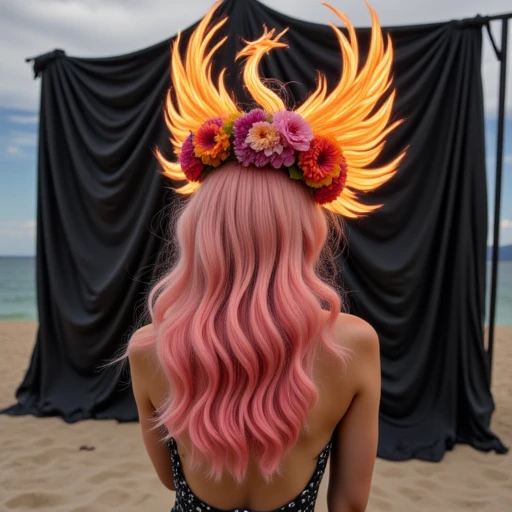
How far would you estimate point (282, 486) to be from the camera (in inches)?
36.3

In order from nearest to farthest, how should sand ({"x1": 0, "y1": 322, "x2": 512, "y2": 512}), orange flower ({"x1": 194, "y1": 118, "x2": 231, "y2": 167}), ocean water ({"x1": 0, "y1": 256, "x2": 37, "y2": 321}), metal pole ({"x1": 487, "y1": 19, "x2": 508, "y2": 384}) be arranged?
1. orange flower ({"x1": 194, "y1": 118, "x2": 231, "y2": 167})
2. sand ({"x1": 0, "y1": 322, "x2": 512, "y2": 512})
3. metal pole ({"x1": 487, "y1": 19, "x2": 508, "y2": 384})
4. ocean water ({"x1": 0, "y1": 256, "x2": 37, "y2": 321})

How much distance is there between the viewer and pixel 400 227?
3.06 m

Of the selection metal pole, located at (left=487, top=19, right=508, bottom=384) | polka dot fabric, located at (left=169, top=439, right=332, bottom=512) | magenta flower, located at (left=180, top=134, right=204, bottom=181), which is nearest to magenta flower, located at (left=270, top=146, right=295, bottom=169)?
magenta flower, located at (left=180, top=134, right=204, bottom=181)

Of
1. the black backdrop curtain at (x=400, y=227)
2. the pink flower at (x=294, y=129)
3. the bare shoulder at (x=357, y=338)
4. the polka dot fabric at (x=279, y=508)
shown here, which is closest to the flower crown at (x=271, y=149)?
the pink flower at (x=294, y=129)

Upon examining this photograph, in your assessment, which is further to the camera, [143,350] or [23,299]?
[23,299]

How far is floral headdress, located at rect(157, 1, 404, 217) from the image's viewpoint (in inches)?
36.3

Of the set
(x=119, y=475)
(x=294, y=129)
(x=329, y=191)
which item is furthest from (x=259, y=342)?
(x=119, y=475)

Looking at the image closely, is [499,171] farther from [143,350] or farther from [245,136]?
[143,350]

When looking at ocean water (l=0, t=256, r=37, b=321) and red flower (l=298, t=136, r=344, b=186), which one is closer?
red flower (l=298, t=136, r=344, b=186)

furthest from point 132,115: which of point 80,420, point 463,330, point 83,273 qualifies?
point 463,330

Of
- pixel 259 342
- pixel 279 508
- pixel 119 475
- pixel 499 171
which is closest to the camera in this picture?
pixel 259 342

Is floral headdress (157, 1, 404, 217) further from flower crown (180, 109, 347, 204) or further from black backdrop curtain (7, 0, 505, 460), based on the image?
black backdrop curtain (7, 0, 505, 460)

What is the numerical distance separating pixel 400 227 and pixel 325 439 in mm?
2300

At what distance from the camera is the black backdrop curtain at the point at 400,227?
9.66ft
